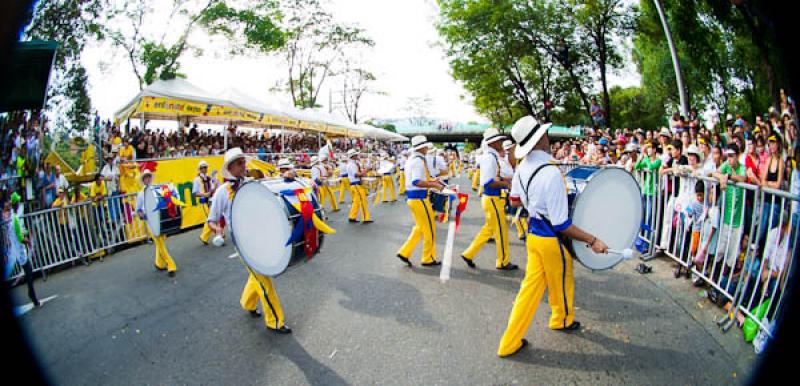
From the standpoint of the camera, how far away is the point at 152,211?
20.8 feet

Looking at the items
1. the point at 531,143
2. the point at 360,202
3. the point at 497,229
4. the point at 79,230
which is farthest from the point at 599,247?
the point at 79,230

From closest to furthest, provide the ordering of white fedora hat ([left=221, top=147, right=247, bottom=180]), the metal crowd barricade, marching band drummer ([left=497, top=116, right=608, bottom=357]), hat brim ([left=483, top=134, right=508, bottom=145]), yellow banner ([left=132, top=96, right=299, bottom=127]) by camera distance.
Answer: marching band drummer ([left=497, top=116, right=608, bottom=357])
white fedora hat ([left=221, top=147, right=247, bottom=180])
hat brim ([left=483, top=134, right=508, bottom=145])
the metal crowd barricade
yellow banner ([left=132, top=96, right=299, bottom=127])

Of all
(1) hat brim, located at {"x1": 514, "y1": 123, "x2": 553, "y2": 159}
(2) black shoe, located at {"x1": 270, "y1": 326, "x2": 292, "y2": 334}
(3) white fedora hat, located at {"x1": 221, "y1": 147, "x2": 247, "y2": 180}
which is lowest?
(2) black shoe, located at {"x1": 270, "y1": 326, "x2": 292, "y2": 334}

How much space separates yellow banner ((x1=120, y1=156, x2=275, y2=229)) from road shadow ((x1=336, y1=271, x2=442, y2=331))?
182 inches

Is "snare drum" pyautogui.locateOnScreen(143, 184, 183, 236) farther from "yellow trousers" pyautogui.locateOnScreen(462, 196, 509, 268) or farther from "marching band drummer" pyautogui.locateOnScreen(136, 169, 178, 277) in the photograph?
"yellow trousers" pyautogui.locateOnScreen(462, 196, 509, 268)

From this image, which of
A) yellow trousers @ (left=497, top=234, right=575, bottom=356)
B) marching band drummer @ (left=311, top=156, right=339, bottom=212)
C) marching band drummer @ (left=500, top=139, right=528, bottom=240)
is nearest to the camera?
yellow trousers @ (left=497, top=234, right=575, bottom=356)

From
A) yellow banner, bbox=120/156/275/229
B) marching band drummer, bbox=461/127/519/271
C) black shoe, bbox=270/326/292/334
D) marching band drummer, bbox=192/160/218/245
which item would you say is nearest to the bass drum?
black shoe, bbox=270/326/292/334

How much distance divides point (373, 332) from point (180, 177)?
828cm

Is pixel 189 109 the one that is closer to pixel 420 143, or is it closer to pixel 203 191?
pixel 203 191

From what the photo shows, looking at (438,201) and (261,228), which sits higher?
(261,228)

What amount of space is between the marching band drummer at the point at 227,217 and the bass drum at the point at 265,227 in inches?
11.0

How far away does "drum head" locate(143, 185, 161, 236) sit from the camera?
6223mm

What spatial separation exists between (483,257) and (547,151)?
3.14 meters

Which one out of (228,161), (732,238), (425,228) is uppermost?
(228,161)
